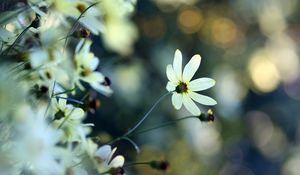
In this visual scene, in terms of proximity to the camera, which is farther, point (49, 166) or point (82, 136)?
point (82, 136)

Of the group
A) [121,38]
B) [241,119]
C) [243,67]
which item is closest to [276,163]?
[241,119]

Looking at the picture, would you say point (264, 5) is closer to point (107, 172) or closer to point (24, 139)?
point (107, 172)

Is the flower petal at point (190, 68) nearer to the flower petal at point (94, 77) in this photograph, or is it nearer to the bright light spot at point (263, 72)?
the flower petal at point (94, 77)

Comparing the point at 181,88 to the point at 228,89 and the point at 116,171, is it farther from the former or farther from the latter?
the point at 228,89

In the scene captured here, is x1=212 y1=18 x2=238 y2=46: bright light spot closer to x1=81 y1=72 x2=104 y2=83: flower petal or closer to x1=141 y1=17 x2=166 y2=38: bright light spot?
x1=141 y1=17 x2=166 y2=38: bright light spot

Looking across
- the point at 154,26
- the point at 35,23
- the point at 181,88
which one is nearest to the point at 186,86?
the point at 181,88
